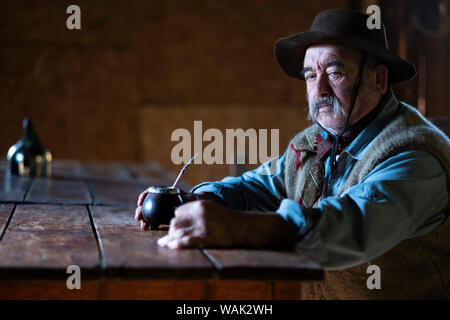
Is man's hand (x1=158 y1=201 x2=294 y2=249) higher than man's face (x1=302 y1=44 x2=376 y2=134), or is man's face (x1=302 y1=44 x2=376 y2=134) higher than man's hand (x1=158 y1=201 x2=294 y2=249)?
man's face (x1=302 y1=44 x2=376 y2=134)

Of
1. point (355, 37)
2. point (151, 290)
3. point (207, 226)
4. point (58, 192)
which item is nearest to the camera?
point (207, 226)

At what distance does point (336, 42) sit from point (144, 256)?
3.21 feet

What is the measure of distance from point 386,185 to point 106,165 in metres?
3.11

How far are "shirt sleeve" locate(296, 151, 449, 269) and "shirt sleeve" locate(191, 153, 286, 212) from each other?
0.54m

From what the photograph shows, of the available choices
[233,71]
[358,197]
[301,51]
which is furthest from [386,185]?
[233,71]

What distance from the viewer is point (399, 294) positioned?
1606 millimetres

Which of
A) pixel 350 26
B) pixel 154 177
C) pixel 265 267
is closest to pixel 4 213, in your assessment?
pixel 265 267

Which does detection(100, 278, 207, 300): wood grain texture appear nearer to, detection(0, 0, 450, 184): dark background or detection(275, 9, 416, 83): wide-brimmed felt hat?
detection(275, 9, 416, 83): wide-brimmed felt hat

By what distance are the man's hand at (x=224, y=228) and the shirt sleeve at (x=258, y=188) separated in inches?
22.6

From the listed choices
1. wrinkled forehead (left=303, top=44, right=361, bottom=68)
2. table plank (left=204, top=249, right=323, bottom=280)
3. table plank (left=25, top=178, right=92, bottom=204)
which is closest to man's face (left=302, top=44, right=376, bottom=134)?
wrinkled forehead (left=303, top=44, right=361, bottom=68)

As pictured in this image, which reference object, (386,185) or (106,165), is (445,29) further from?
(386,185)

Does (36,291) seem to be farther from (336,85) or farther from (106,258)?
(336,85)

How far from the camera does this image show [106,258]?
3.71ft

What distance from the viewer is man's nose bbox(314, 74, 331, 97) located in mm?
1750
